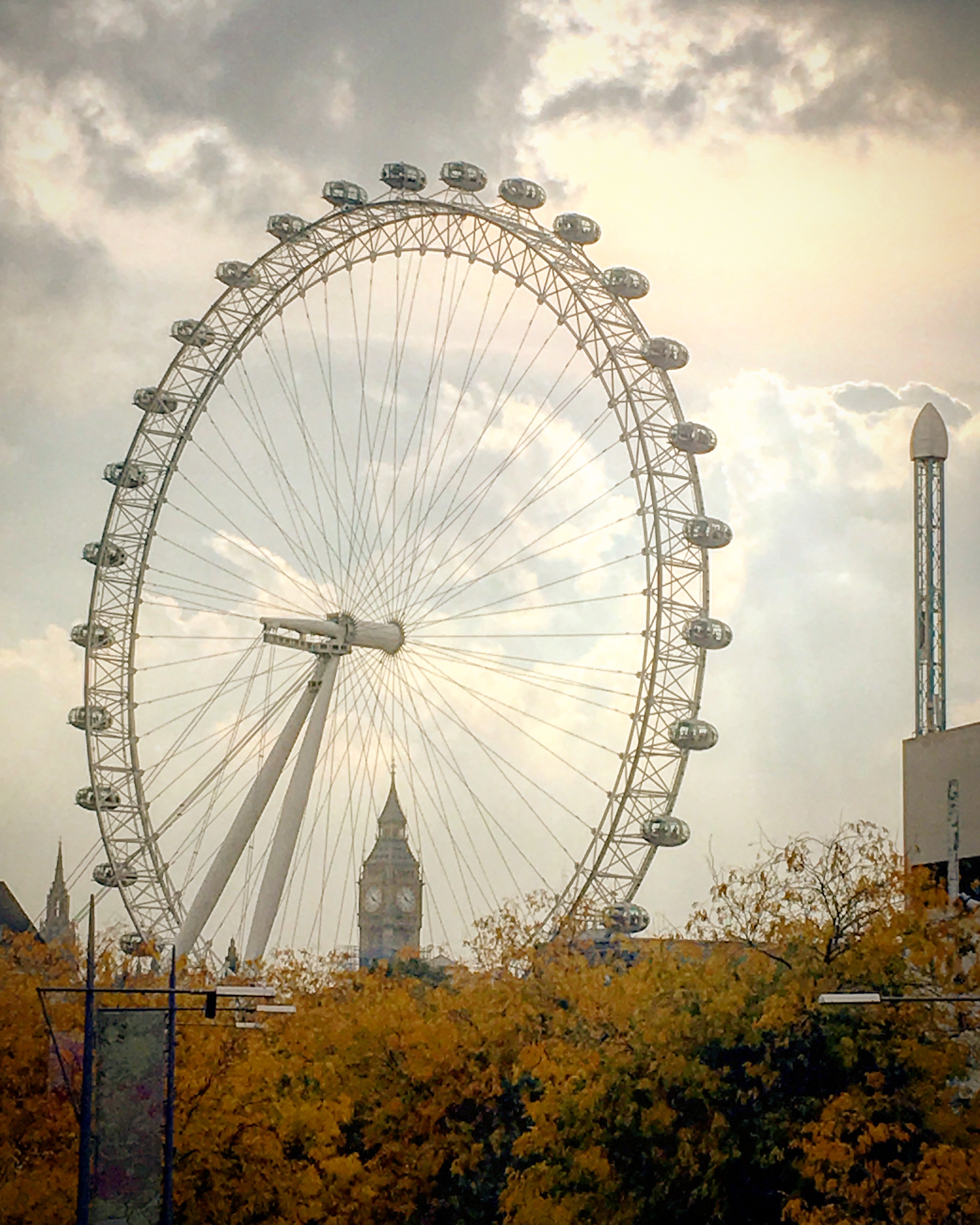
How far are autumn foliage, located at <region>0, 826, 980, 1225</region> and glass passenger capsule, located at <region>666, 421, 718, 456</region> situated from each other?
17.4m

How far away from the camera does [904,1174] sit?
110ft

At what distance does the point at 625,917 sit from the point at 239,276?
25800 mm

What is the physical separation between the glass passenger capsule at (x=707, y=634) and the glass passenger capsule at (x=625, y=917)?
25.4 feet

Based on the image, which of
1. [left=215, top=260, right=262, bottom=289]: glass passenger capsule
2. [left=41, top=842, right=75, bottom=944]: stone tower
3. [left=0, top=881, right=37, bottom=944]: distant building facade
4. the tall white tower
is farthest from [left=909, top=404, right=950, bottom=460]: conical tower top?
[left=41, top=842, right=75, bottom=944]: stone tower

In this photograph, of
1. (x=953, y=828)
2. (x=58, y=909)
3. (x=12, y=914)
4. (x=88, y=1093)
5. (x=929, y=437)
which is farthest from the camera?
(x=58, y=909)

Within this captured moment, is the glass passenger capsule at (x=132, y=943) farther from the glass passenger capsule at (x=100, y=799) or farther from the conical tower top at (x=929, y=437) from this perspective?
the conical tower top at (x=929, y=437)

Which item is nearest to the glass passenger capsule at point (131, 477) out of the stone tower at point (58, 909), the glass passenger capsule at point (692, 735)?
the glass passenger capsule at point (692, 735)

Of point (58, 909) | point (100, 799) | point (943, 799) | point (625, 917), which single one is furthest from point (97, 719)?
point (58, 909)

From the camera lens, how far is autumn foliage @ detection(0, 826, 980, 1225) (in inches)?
1382

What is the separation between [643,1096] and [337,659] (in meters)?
27.7

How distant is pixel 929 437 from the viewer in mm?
56188

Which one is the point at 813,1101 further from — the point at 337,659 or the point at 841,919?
the point at 337,659

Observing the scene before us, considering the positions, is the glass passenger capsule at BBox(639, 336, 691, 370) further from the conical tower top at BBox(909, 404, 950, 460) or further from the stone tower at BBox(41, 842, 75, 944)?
the stone tower at BBox(41, 842, 75, 944)

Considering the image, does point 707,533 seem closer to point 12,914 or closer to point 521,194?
point 521,194
